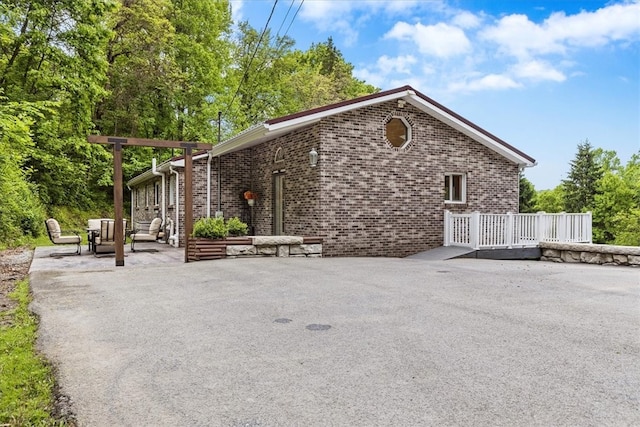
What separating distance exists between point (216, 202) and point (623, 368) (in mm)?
12610

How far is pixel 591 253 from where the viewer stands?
10969mm

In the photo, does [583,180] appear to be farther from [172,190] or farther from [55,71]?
[55,71]

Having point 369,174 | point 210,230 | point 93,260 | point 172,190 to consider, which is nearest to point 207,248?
point 210,230

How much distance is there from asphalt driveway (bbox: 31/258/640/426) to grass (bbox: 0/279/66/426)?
13 cm

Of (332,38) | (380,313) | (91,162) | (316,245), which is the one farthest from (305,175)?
(332,38)

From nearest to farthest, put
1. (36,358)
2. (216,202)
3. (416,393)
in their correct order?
(416,393), (36,358), (216,202)

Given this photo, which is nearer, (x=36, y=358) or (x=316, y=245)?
(x=36, y=358)

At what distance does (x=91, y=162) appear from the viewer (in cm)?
2173

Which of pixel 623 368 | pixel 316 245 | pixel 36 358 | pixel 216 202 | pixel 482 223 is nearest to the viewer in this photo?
pixel 623 368

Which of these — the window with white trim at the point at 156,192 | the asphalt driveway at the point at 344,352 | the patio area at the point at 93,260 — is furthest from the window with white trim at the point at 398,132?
the window with white trim at the point at 156,192

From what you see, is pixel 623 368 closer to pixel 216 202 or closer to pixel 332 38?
pixel 216 202

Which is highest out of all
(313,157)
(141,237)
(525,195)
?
(313,157)

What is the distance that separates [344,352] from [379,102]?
9073mm

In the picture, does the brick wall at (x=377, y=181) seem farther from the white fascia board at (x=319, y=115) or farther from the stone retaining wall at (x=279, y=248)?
the stone retaining wall at (x=279, y=248)
